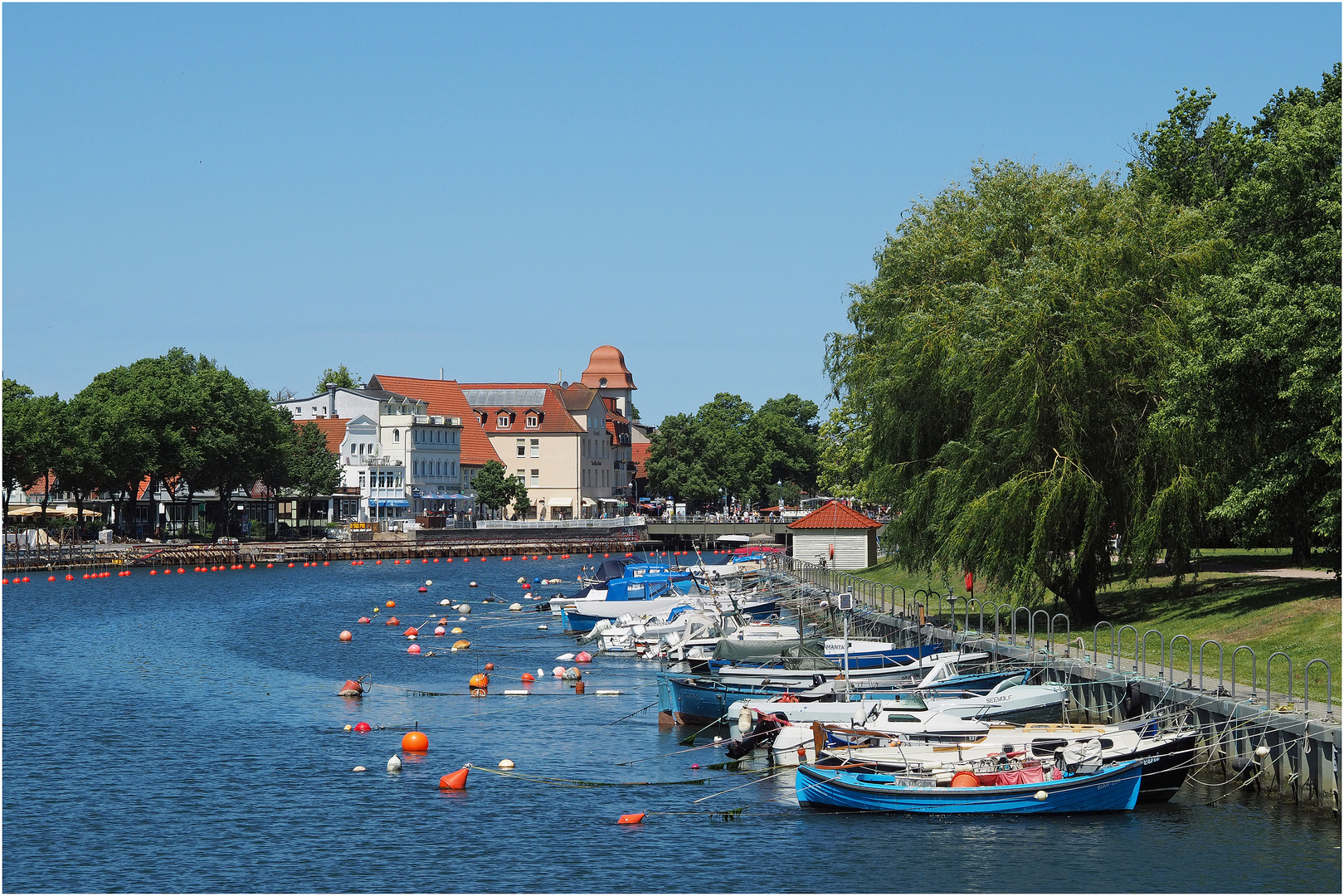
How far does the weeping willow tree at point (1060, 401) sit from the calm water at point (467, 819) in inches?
477

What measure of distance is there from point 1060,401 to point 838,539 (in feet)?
145

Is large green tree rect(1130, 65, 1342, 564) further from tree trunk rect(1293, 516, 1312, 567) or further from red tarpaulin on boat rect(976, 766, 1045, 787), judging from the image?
red tarpaulin on boat rect(976, 766, 1045, 787)

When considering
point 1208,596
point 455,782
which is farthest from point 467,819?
point 1208,596

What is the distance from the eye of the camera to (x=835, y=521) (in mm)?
89688

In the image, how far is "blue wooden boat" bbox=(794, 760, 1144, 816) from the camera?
30328mm

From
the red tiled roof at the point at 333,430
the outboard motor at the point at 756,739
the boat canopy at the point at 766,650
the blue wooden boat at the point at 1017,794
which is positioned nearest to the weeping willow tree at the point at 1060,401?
the boat canopy at the point at 766,650

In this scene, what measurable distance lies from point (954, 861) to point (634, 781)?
400 inches

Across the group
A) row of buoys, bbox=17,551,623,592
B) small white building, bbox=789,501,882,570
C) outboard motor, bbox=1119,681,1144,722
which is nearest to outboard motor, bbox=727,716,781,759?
outboard motor, bbox=1119,681,1144,722

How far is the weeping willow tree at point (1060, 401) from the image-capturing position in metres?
45.3

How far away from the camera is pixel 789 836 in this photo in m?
29.9

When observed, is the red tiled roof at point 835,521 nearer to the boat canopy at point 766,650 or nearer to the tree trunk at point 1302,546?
the tree trunk at point 1302,546

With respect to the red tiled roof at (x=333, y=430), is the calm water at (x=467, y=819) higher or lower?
lower

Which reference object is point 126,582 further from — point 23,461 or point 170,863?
point 170,863

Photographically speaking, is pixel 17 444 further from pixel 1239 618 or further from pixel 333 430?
pixel 1239 618
